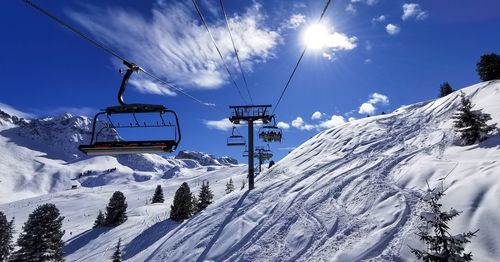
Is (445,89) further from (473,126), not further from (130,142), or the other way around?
(130,142)

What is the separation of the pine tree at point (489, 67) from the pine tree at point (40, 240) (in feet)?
162

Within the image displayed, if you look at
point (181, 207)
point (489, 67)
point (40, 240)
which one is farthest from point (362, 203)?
point (489, 67)

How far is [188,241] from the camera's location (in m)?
20.0

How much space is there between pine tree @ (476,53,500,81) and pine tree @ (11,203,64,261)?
4937 centimetres

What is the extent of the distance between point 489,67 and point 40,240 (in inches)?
2000

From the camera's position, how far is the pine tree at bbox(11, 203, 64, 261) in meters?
27.1

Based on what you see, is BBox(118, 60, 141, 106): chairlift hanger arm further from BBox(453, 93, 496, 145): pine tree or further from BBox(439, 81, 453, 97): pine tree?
BBox(439, 81, 453, 97): pine tree

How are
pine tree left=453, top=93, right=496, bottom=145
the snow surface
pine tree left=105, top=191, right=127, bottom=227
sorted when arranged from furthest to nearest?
pine tree left=105, top=191, right=127, bottom=227 < pine tree left=453, top=93, right=496, bottom=145 < the snow surface

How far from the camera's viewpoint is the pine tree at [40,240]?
2712 centimetres

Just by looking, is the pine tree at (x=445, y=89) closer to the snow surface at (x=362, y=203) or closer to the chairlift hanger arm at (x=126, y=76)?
the snow surface at (x=362, y=203)

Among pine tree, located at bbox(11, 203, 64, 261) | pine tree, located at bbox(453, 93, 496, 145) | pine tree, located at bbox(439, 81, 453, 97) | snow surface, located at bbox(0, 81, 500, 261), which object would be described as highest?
pine tree, located at bbox(439, 81, 453, 97)

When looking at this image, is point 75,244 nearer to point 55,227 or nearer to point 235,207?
point 55,227

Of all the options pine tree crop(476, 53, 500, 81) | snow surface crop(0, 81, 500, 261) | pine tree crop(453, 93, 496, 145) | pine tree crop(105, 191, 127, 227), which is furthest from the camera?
pine tree crop(105, 191, 127, 227)

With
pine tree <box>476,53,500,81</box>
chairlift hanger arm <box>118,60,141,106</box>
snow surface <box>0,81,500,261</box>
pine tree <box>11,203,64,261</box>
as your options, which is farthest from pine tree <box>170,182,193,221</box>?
pine tree <box>476,53,500,81</box>
